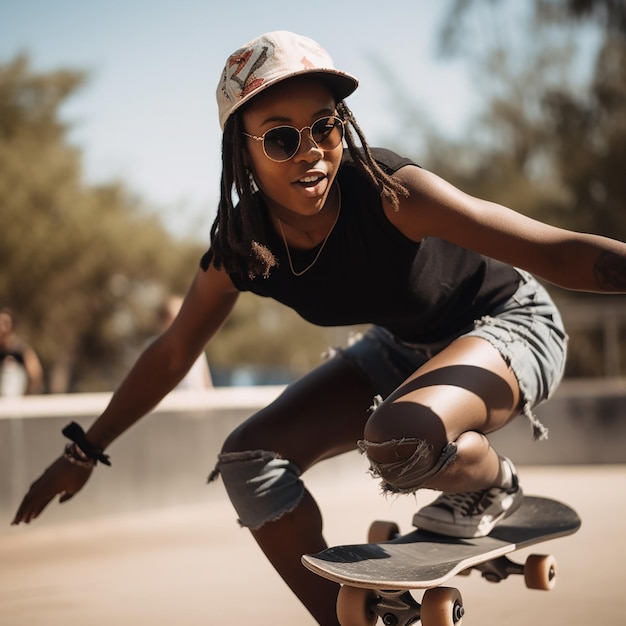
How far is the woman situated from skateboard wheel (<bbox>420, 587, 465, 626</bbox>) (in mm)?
295

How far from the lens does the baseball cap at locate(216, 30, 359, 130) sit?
289 centimetres

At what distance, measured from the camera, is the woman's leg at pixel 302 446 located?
3.17 metres

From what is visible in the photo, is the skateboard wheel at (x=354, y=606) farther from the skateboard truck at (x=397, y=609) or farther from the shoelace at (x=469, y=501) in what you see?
the shoelace at (x=469, y=501)

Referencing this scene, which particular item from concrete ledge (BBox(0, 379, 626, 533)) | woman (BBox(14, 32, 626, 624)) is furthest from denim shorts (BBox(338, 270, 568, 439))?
concrete ledge (BBox(0, 379, 626, 533))

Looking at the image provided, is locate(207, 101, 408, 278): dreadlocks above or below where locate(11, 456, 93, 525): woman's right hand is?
above

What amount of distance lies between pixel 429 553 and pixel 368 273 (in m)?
0.86

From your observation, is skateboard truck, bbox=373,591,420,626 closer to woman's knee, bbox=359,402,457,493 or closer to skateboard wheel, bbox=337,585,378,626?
skateboard wheel, bbox=337,585,378,626

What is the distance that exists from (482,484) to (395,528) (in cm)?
66

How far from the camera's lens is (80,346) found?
31.1 meters

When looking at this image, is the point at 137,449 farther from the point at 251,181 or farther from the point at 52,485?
the point at 251,181

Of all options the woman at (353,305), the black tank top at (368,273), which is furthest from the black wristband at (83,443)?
the black tank top at (368,273)

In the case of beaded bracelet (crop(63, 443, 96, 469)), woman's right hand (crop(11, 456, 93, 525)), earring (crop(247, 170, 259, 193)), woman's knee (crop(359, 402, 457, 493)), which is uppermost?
earring (crop(247, 170, 259, 193))

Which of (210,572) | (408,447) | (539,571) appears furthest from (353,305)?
(210,572)

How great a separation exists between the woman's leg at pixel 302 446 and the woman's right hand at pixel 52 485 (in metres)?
0.55
